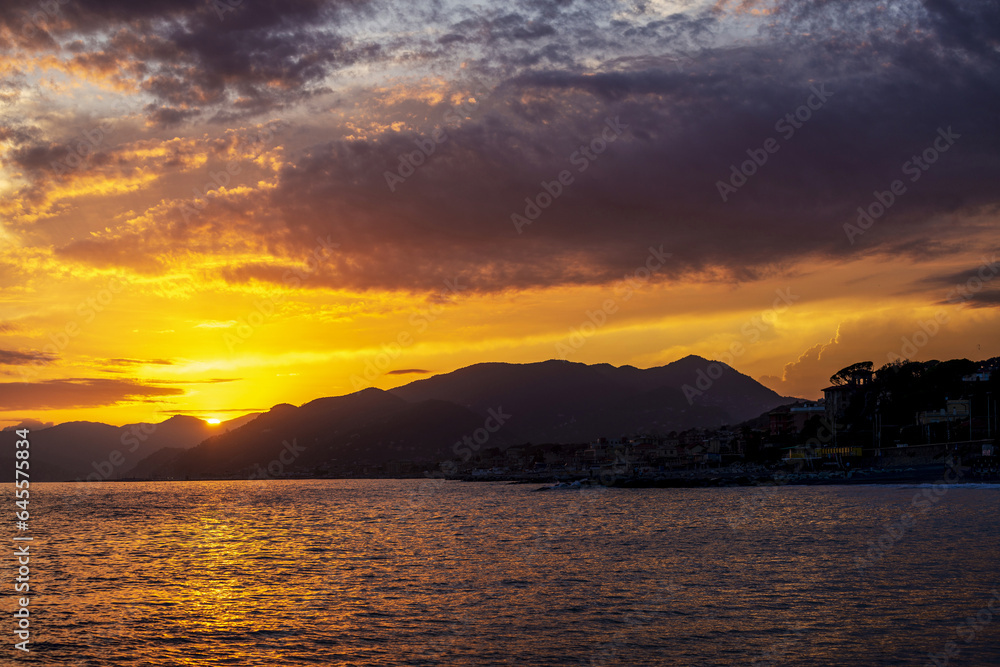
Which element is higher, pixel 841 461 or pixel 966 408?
pixel 966 408

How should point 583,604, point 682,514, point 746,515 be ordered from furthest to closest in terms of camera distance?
point 682,514
point 746,515
point 583,604

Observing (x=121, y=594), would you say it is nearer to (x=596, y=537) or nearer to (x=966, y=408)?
(x=596, y=537)

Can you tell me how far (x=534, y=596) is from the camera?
115ft

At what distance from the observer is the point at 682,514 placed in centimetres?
8319

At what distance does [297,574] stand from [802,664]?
2942cm

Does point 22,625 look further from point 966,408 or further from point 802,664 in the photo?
point 966,408

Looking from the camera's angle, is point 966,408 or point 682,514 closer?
point 682,514

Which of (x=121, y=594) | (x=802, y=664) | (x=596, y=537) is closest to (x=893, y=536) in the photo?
(x=596, y=537)

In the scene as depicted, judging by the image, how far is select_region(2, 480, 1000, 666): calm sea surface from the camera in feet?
83.8

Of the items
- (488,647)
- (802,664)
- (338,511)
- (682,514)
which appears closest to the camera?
(802,664)

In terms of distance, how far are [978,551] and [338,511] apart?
272 ft

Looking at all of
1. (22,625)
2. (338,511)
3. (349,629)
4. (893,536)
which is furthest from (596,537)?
(338,511)

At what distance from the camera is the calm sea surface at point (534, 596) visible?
25547 mm

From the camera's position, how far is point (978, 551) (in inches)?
1769
